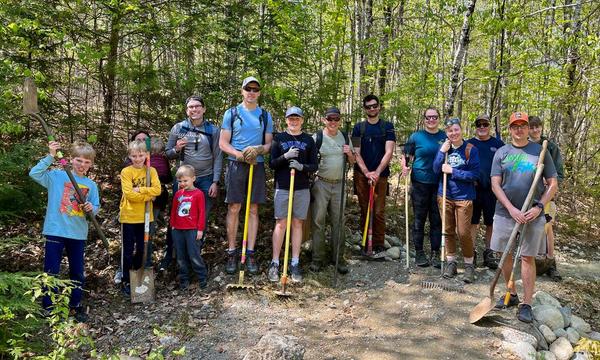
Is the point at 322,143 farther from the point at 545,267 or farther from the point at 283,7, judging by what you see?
the point at 545,267

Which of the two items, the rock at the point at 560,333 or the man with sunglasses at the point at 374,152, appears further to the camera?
the man with sunglasses at the point at 374,152

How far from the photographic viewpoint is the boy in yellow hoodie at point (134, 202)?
214 inches

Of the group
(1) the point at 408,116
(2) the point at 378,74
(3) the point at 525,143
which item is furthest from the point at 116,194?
(2) the point at 378,74

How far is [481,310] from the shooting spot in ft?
16.6

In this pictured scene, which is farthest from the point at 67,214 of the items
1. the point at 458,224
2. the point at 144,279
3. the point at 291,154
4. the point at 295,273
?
the point at 458,224

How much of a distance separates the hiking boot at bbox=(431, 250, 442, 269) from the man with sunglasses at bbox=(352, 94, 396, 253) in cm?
111

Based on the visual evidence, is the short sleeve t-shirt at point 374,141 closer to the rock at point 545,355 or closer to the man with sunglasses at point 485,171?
the man with sunglasses at point 485,171

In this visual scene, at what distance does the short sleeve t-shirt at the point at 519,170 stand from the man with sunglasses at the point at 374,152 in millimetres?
1703

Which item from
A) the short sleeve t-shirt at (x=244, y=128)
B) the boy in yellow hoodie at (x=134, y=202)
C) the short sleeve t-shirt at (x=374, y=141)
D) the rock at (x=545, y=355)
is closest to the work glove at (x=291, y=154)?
the short sleeve t-shirt at (x=244, y=128)

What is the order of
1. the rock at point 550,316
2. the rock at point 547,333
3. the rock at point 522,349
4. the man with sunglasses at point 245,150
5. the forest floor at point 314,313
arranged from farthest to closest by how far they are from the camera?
the man with sunglasses at point 245,150, the rock at point 550,316, the rock at point 547,333, the forest floor at point 314,313, the rock at point 522,349

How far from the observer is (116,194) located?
771 centimetres

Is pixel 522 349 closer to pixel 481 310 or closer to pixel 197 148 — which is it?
pixel 481 310

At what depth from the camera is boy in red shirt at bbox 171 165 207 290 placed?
5637 millimetres

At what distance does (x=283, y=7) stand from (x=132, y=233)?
4.72m
